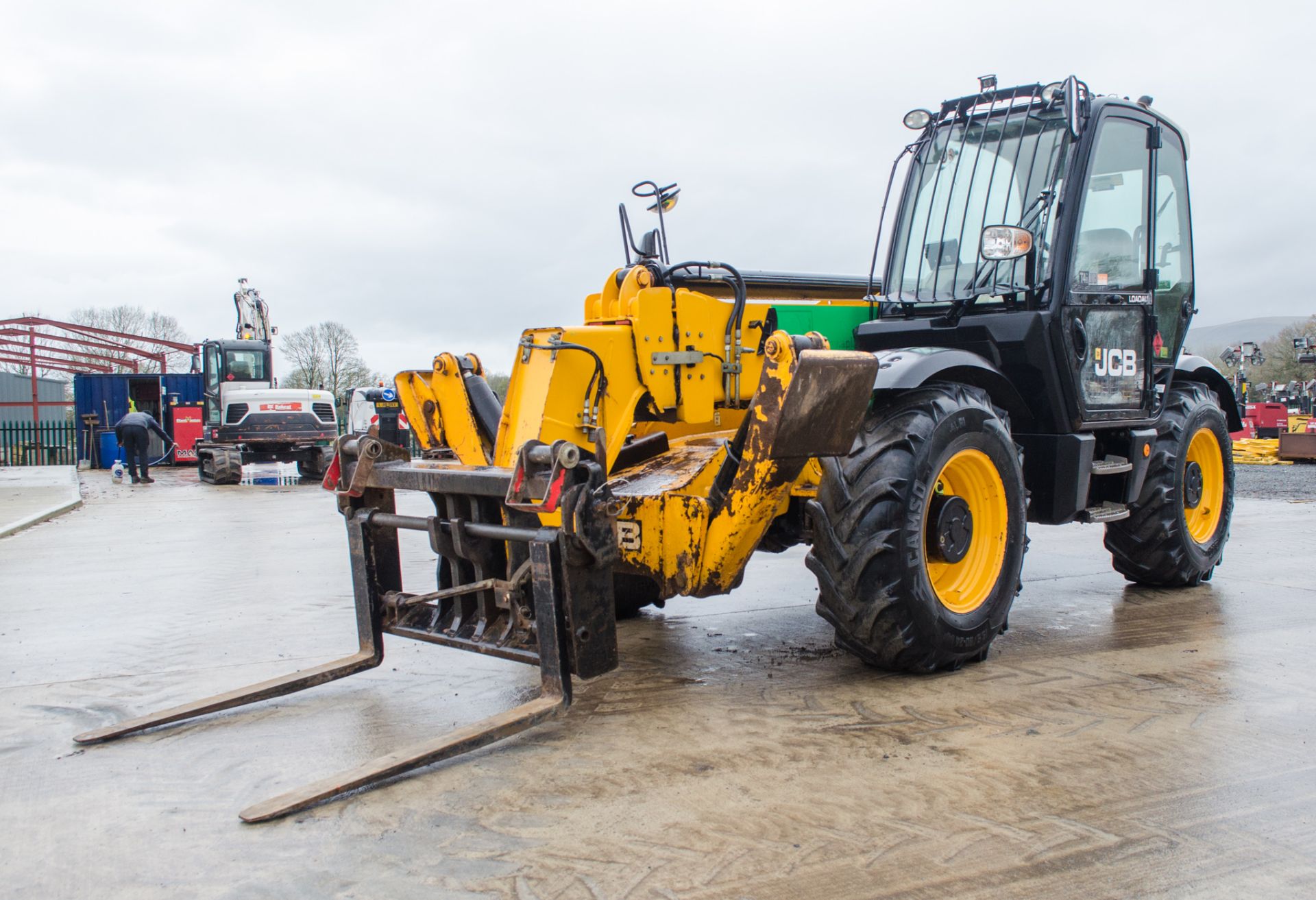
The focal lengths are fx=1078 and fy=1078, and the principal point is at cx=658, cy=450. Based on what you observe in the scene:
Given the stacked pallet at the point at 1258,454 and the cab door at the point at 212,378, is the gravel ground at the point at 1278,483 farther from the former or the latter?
the cab door at the point at 212,378

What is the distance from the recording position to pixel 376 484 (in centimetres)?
468

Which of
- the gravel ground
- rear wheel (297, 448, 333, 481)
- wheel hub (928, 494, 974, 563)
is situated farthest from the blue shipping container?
wheel hub (928, 494, 974, 563)

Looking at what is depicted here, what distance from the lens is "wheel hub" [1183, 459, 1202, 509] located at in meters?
6.80

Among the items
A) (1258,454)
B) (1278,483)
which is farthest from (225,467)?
(1258,454)

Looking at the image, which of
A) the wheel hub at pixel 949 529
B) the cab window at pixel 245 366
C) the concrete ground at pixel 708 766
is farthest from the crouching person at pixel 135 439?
the wheel hub at pixel 949 529

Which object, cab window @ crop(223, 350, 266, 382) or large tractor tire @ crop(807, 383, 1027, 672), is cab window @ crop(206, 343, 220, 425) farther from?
large tractor tire @ crop(807, 383, 1027, 672)

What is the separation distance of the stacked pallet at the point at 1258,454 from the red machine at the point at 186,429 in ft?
76.4

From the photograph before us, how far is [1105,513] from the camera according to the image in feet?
19.7

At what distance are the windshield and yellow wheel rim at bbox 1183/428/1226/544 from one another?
2.36m

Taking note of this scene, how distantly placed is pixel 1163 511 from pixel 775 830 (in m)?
4.37

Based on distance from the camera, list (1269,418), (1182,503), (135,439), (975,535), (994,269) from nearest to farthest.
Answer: (975,535) < (994,269) < (1182,503) < (135,439) < (1269,418)

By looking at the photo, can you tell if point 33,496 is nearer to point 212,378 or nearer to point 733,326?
point 212,378

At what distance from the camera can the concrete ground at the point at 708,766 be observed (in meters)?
2.87

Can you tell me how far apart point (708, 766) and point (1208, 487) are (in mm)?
4992
